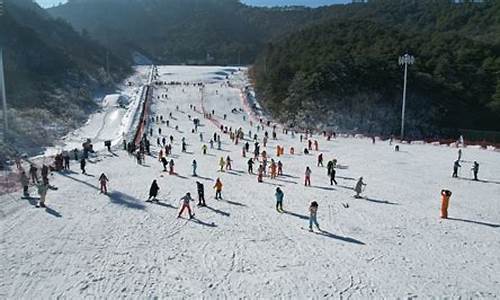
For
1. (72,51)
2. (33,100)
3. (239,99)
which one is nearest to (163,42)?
(72,51)

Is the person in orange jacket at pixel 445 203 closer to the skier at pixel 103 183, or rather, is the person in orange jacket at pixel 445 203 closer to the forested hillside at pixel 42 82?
the skier at pixel 103 183

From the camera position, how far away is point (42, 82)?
5619cm

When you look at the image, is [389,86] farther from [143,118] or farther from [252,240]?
[252,240]

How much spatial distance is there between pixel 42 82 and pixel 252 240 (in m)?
49.5

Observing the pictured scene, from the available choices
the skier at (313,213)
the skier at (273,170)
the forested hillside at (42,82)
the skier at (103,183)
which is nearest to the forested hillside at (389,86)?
the forested hillside at (42,82)

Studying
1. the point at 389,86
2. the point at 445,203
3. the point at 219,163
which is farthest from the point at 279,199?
the point at 389,86

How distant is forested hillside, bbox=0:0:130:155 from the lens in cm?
3972

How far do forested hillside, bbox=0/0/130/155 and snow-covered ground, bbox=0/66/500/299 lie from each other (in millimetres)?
17652

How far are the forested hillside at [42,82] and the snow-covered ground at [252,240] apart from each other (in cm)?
1765

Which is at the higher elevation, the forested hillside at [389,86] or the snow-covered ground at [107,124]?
the forested hillside at [389,86]

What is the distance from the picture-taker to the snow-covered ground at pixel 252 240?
11.4 metres

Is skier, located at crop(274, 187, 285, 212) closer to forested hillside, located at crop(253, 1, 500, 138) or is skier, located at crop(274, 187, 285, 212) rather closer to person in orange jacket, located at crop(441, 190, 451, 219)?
person in orange jacket, located at crop(441, 190, 451, 219)

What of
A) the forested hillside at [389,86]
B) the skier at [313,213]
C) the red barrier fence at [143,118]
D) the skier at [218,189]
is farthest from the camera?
the forested hillside at [389,86]

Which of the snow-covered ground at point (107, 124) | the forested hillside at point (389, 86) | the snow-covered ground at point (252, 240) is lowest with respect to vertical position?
the snow-covered ground at point (252, 240)
